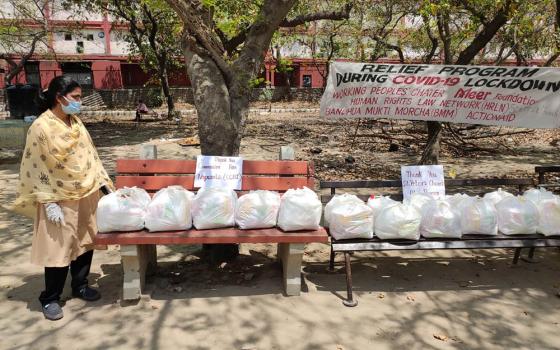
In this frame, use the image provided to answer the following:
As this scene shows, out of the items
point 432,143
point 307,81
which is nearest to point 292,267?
point 432,143

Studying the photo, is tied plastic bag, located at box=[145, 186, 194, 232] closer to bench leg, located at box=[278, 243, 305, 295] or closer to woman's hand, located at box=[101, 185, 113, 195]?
woman's hand, located at box=[101, 185, 113, 195]

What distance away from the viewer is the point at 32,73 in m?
29.0

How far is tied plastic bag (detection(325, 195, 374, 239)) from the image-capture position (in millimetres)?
3609

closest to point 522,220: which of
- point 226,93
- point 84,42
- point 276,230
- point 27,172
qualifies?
point 276,230

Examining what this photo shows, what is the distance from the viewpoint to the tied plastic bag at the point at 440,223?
12.2ft

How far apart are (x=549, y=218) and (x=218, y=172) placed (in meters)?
2.98

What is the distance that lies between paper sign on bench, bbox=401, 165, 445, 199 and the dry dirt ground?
2.39ft

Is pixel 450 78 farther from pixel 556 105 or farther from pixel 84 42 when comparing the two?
pixel 84 42

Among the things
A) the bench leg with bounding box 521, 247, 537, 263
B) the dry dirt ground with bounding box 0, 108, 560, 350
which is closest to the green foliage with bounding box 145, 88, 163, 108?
the dry dirt ground with bounding box 0, 108, 560, 350

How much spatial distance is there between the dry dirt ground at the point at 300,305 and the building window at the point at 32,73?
27725 mm

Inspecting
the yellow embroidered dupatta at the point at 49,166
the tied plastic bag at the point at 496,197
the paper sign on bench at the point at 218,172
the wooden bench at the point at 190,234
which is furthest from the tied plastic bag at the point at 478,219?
the yellow embroidered dupatta at the point at 49,166

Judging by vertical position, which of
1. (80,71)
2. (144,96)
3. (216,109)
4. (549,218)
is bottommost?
(549,218)

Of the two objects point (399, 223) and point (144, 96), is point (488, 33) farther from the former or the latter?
point (144, 96)

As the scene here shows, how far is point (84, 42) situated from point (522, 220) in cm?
3190
